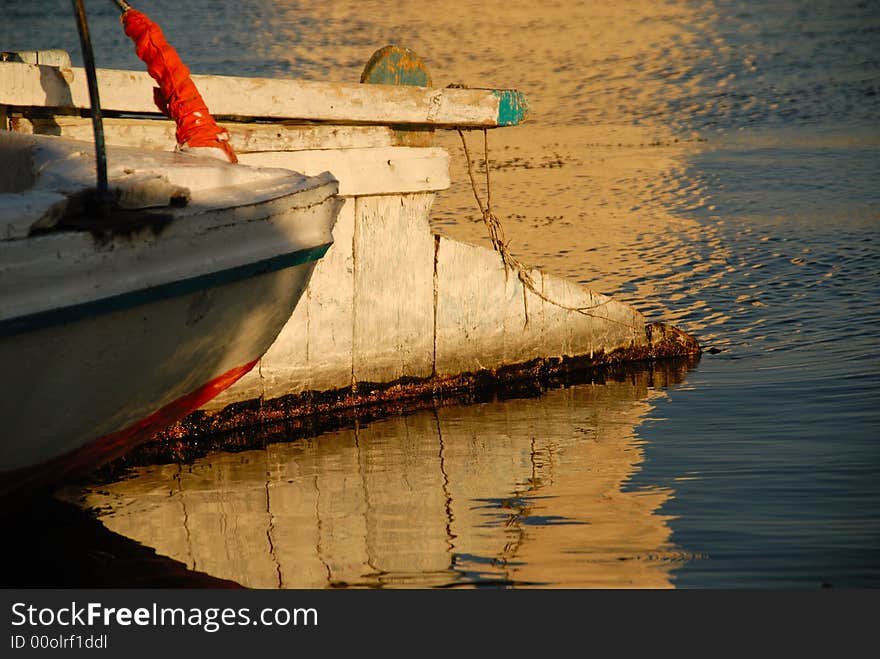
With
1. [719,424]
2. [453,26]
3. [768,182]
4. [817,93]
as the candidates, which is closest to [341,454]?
[719,424]

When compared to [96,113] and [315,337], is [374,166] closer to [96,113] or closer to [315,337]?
[315,337]

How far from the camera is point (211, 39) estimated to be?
2889cm

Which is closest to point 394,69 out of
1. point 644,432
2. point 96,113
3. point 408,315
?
point 408,315

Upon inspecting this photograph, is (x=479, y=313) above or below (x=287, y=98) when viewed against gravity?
below

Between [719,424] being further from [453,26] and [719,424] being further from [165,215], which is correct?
[453,26]

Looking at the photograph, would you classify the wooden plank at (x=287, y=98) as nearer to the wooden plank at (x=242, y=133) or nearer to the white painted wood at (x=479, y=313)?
the wooden plank at (x=242, y=133)

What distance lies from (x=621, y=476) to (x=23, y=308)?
288 cm

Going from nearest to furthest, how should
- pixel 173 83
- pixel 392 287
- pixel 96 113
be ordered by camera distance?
pixel 96 113 < pixel 173 83 < pixel 392 287

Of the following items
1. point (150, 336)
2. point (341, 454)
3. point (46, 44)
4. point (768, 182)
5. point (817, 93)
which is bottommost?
point (341, 454)

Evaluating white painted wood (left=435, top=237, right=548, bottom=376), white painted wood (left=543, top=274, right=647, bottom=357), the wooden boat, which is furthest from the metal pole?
white painted wood (left=543, top=274, right=647, bottom=357)

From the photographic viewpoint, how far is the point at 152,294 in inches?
163

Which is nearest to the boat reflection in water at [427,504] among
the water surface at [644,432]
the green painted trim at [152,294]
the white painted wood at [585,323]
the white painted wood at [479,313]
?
the water surface at [644,432]

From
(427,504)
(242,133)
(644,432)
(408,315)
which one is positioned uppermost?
(242,133)

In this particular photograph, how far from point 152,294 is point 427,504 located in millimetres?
1749
